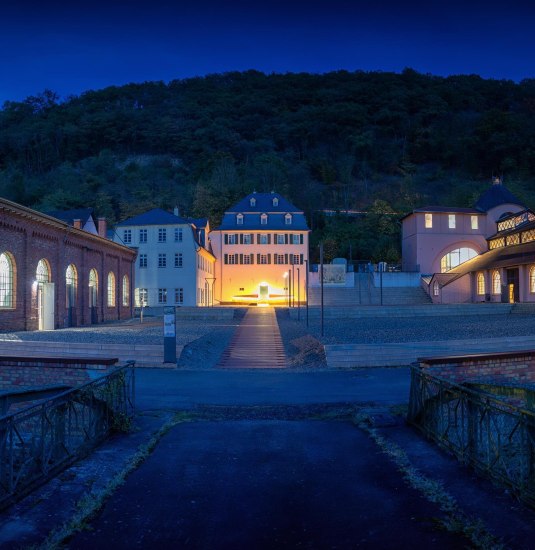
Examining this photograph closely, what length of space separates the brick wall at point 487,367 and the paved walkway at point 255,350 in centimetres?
741

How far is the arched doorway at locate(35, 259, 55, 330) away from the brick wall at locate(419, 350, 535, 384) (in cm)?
2161

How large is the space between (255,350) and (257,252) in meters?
40.1

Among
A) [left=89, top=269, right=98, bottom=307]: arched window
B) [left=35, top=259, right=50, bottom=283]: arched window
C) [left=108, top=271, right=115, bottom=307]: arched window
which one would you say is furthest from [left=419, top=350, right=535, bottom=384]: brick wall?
[left=108, top=271, right=115, bottom=307]: arched window

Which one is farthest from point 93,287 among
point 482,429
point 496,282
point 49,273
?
point 496,282

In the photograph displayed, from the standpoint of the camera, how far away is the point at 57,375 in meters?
10.6

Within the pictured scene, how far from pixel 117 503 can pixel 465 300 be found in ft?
160

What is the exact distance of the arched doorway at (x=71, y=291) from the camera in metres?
30.0

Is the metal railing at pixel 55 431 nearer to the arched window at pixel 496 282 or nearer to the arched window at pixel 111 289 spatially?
the arched window at pixel 111 289

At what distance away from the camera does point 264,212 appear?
61469 millimetres

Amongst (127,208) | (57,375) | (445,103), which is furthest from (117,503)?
(445,103)

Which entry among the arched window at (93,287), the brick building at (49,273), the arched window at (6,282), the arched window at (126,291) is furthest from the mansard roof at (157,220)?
the arched window at (6,282)

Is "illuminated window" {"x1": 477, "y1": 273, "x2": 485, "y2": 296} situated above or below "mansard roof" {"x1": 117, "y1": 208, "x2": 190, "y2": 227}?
below

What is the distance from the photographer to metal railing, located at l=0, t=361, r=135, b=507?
5.24 metres

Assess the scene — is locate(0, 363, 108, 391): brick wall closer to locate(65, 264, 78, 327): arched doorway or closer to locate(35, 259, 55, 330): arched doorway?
locate(35, 259, 55, 330): arched doorway
